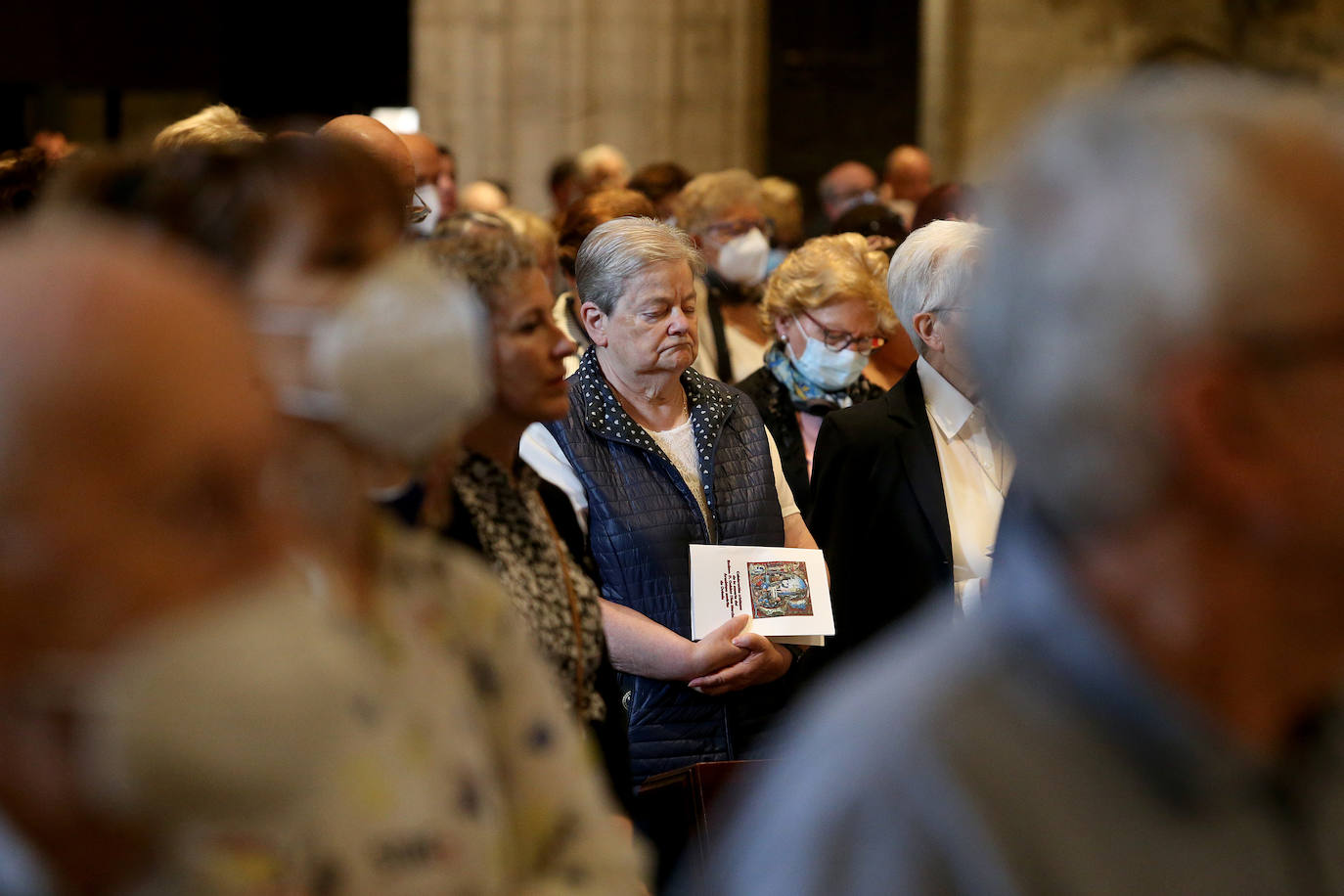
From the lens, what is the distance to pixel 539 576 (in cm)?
228

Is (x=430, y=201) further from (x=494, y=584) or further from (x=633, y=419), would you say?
(x=494, y=584)

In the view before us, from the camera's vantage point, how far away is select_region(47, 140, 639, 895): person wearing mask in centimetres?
137

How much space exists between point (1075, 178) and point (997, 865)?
0.50m

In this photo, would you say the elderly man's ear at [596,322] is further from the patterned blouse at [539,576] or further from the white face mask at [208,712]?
the white face mask at [208,712]

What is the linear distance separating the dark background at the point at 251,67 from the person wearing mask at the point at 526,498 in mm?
11277

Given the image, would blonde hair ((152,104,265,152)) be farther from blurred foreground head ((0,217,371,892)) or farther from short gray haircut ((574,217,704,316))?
blurred foreground head ((0,217,371,892))

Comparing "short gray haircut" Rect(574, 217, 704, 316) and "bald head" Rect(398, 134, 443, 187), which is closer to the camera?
"short gray haircut" Rect(574, 217, 704, 316)

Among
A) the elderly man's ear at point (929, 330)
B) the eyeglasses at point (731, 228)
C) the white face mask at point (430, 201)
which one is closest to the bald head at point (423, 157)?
the white face mask at point (430, 201)

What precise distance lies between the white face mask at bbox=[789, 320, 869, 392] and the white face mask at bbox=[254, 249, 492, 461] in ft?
12.3

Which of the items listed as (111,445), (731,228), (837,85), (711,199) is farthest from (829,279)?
(837,85)

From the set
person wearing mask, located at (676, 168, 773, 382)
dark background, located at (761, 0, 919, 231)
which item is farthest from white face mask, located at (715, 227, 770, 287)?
dark background, located at (761, 0, 919, 231)

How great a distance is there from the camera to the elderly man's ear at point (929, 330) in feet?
14.1

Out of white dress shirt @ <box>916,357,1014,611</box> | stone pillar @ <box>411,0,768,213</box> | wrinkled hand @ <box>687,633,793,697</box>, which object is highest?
stone pillar @ <box>411,0,768,213</box>

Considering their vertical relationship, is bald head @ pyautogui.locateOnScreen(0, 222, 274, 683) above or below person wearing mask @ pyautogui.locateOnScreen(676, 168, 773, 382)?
above
